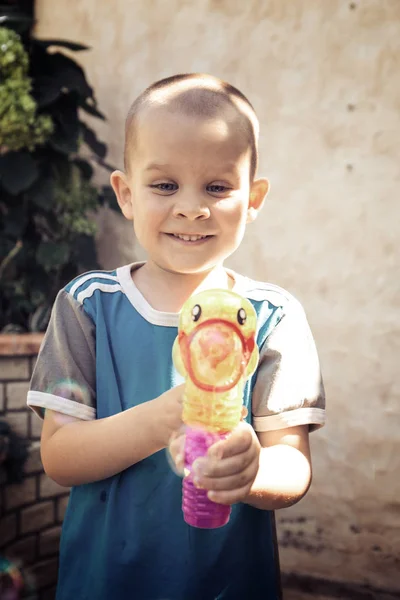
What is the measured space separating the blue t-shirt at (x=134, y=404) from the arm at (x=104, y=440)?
41 millimetres

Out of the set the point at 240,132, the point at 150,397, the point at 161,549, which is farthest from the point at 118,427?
the point at 240,132

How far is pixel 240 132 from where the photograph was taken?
3.70ft

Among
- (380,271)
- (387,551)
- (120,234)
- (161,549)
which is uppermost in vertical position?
(120,234)

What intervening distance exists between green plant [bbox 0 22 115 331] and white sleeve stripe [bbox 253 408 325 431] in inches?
67.6

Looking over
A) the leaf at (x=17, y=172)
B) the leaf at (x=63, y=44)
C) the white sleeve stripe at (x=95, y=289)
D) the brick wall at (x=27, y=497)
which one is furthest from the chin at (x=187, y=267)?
the leaf at (x=63, y=44)

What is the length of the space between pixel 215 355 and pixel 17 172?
6.56 ft

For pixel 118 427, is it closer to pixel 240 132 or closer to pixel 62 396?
pixel 62 396

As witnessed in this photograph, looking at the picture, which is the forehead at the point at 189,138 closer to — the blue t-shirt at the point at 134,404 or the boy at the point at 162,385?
the boy at the point at 162,385

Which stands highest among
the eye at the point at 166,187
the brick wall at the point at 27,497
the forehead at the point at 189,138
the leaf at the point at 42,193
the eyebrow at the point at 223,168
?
the leaf at the point at 42,193

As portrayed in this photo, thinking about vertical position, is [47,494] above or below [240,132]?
below

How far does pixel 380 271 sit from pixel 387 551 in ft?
3.39

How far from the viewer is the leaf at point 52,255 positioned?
2695mm

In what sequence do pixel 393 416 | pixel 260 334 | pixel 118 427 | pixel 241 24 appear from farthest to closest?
pixel 241 24, pixel 393 416, pixel 260 334, pixel 118 427

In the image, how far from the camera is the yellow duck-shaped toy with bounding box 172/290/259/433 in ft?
2.78
